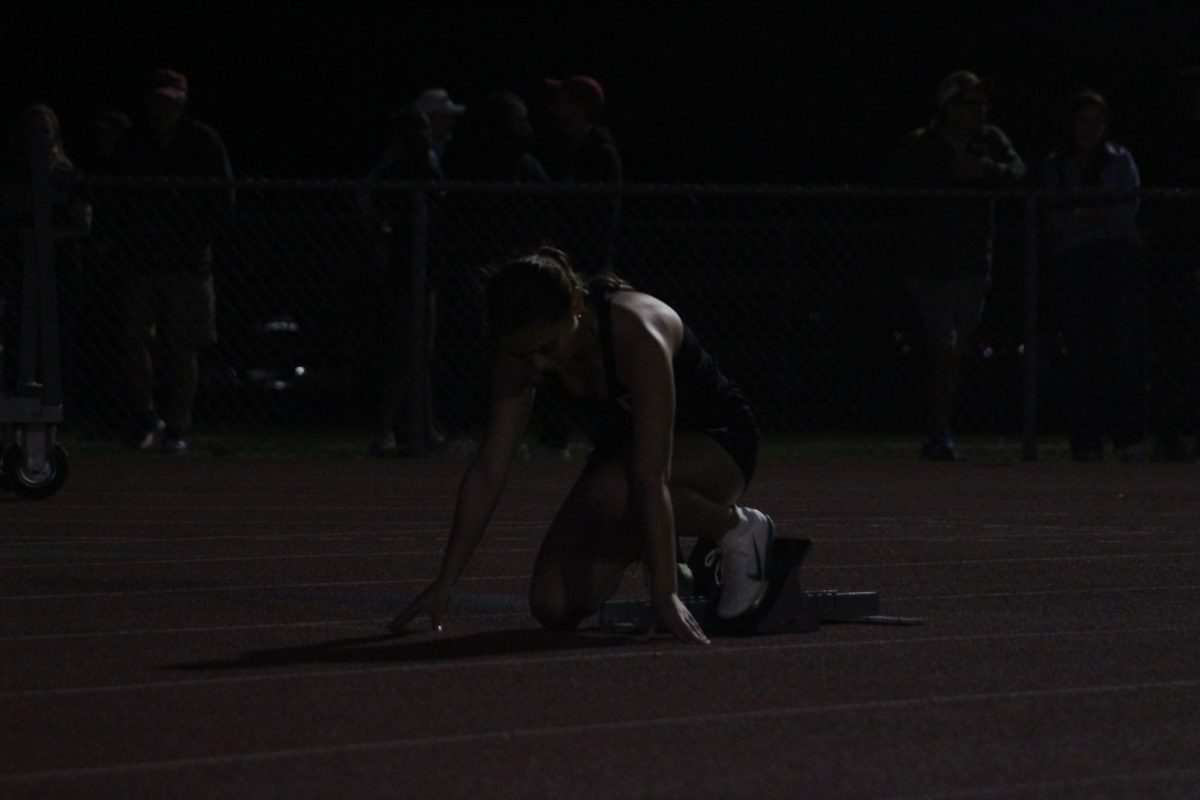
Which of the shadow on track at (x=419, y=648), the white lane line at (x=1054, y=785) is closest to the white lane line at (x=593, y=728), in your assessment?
the white lane line at (x=1054, y=785)

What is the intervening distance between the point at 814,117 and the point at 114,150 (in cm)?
1142

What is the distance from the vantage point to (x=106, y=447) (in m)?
14.9

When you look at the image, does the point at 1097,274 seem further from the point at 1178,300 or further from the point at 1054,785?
the point at 1054,785

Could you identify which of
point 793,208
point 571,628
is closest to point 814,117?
point 793,208

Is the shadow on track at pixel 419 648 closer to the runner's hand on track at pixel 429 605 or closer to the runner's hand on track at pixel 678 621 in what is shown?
the runner's hand on track at pixel 429 605

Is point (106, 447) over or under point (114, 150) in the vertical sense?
under

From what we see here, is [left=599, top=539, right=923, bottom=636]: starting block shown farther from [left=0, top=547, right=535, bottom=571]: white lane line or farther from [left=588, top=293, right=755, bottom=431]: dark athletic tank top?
[left=0, top=547, right=535, bottom=571]: white lane line

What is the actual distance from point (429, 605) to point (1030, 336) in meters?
9.20

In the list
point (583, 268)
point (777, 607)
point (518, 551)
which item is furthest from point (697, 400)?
point (583, 268)

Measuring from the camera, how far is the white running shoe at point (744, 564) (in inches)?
258

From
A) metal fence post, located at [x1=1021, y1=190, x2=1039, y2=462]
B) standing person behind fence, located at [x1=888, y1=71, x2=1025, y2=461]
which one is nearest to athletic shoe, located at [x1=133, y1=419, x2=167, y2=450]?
standing person behind fence, located at [x1=888, y1=71, x2=1025, y2=461]

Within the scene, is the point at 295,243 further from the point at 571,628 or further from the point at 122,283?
the point at 571,628

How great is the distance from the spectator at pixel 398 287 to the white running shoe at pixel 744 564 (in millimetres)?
7610

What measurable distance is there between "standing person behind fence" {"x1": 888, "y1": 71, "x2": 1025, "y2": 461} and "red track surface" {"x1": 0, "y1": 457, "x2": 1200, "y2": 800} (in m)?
4.30
